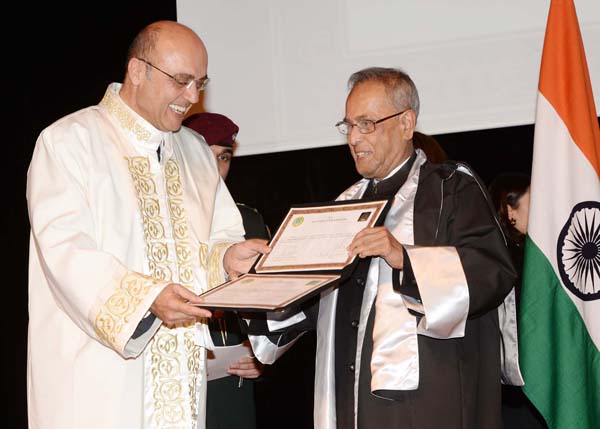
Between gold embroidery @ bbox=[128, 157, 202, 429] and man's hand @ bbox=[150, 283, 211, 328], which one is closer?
man's hand @ bbox=[150, 283, 211, 328]

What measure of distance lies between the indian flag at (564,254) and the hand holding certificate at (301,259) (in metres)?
1.04

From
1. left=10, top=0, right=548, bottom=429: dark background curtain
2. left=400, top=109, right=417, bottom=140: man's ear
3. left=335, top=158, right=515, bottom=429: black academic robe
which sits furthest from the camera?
left=10, top=0, right=548, bottom=429: dark background curtain

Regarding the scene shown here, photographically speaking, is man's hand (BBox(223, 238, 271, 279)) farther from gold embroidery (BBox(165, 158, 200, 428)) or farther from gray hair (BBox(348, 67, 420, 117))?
gray hair (BBox(348, 67, 420, 117))

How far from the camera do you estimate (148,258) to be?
10.7ft

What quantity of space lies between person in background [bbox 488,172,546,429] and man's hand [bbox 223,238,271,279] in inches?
69.2

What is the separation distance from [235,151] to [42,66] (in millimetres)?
1365

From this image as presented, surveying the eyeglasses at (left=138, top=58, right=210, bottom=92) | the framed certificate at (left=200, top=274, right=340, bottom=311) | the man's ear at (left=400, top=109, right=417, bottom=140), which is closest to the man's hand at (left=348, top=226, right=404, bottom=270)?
the framed certificate at (left=200, top=274, right=340, bottom=311)

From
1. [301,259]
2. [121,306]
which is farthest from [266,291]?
[121,306]

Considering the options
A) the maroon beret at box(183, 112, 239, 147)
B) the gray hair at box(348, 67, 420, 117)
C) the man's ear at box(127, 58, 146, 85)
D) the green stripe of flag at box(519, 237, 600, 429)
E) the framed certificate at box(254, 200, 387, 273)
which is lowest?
the green stripe of flag at box(519, 237, 600, 429)

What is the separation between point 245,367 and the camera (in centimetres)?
405

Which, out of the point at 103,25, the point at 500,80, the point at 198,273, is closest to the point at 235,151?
the point at 103,25

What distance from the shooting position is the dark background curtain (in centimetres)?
539

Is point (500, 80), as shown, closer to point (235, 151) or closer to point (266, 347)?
point (235, 151)

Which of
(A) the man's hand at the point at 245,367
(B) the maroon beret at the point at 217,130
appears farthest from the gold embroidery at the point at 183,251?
(B) the maroon beret at the point at 217,130
